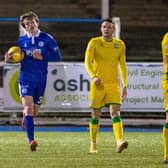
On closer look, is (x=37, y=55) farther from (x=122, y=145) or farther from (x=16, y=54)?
(x=122, y=145)

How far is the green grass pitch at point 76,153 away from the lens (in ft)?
31.7

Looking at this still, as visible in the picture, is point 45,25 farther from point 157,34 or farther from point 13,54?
point 13,54

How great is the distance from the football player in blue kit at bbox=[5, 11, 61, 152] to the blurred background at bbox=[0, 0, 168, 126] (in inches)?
478

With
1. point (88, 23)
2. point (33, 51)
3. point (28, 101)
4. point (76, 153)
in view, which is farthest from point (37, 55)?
point (88, 23)

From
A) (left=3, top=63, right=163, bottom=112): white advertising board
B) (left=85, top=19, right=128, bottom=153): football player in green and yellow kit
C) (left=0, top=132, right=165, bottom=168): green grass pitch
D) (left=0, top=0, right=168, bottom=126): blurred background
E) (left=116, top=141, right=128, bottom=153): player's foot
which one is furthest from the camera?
(left=0, top=0, right=168, bottom=126): blurred background

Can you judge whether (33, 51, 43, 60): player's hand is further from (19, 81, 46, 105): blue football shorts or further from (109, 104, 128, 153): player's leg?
(109, 104, 128, 153): player's leg

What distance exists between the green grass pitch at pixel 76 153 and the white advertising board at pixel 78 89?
305cm

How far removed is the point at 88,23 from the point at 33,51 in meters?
14.1

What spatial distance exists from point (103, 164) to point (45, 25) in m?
16.1

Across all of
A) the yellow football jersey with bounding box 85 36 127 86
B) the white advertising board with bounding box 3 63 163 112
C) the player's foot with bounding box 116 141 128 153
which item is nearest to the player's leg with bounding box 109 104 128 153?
the player's foot with bounding box 116 141 128 153

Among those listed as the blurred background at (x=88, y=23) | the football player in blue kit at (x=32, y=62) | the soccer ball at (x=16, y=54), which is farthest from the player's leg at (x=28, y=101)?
the blurred background at (x=88, y=23)

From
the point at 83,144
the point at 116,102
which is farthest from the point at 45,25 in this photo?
the point at 116,102

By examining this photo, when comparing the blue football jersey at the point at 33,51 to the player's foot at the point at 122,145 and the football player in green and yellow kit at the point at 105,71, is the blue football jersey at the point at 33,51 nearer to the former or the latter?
the football player in green and yellow kit at the point at 105,71

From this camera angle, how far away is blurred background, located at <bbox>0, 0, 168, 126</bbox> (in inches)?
984
